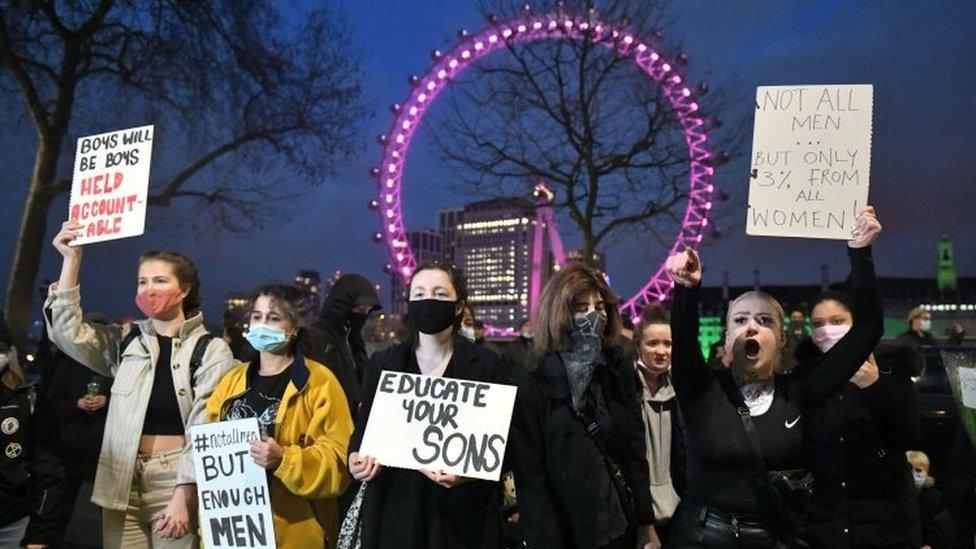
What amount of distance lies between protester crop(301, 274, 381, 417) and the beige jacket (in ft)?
3.79

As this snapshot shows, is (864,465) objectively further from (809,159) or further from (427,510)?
(427,510)

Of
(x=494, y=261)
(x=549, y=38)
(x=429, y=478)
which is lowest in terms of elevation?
(x=429, y=478)

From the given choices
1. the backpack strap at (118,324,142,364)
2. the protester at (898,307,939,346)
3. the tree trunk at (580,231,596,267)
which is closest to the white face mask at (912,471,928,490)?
the protester at (898,307,939,346)

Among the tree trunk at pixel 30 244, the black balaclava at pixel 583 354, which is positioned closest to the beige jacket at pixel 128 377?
the black balaclava at pixel 583 354

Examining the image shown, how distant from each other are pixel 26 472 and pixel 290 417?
1.32 meters

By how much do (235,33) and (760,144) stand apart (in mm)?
13330

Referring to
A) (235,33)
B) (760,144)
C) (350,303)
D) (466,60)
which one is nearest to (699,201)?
Answer: (466,60)

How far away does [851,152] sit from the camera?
3.62m

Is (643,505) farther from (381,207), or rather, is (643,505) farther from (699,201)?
(381,207)

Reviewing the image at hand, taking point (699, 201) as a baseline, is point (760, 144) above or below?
below

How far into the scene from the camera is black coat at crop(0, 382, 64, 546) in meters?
3.80

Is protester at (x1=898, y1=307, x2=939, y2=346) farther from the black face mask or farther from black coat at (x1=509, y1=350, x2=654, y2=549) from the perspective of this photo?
the black face mask

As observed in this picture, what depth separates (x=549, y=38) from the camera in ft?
56.2

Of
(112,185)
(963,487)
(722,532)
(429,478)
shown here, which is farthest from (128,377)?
(963,487)
